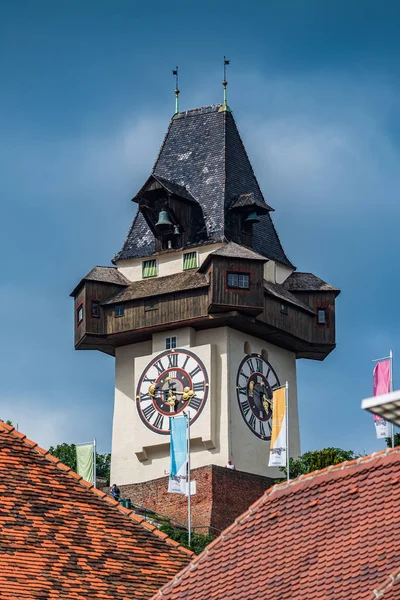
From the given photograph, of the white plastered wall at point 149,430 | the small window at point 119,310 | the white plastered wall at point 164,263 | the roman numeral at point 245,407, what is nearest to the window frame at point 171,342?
the white plastered wall at point 149,430

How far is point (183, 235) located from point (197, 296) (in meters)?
3.32

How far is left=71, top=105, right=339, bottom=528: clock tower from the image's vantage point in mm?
73500

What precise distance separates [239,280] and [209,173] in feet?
20.6

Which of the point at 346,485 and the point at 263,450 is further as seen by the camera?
the point at 263,450

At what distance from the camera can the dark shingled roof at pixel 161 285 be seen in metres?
74.1

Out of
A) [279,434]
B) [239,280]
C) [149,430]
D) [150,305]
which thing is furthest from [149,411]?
[279,434]

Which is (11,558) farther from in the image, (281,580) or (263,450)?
(263,450)

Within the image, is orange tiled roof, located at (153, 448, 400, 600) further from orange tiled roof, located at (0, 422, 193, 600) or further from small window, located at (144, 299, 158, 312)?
small window, located at (144, 299, 158, 312)

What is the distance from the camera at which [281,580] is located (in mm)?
24609

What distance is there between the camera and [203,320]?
73.6 m

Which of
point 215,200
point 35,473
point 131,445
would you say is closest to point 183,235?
point 215,200

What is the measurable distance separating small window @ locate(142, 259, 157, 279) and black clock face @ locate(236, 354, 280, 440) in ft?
14.6

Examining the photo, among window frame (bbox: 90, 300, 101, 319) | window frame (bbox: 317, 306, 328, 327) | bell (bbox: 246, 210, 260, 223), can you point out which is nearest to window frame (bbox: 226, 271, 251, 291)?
bell (bbox: 246, 210, 260, 223)

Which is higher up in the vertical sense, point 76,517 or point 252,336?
point 252,336
